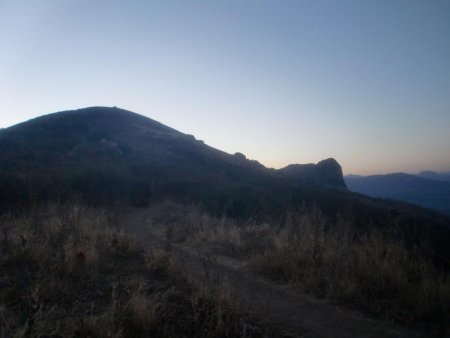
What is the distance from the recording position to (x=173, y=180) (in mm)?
26578

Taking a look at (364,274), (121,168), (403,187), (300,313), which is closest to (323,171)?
(121,168)

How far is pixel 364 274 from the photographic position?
5.98 meters

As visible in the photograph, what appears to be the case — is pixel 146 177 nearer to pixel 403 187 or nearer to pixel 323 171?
pixel 323 171

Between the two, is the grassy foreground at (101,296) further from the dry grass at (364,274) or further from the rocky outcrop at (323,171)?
the rocky outcrop at (323,171)

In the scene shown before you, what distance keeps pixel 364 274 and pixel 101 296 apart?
14.9ft

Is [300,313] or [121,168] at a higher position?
[121,168]

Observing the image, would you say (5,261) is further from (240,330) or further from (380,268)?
(380,268)

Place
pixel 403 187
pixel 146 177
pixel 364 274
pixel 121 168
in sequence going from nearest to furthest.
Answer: pixel 364 274, pixel 146 177, pixel 121 168, pixel 403 187

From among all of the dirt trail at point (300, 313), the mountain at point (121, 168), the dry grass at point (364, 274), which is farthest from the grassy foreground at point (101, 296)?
the mountain at point (121, 168)

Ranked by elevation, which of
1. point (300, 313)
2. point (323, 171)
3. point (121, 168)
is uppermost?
point (323, 171)

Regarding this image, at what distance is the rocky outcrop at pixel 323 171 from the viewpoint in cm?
5675

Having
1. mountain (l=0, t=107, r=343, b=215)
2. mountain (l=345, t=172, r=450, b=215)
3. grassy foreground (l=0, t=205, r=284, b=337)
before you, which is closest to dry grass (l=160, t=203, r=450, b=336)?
grassy foreground (l=0, t=205, r=284, b=337)

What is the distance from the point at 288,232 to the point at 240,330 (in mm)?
4680

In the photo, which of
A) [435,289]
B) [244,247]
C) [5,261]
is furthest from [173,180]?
[435,289]
